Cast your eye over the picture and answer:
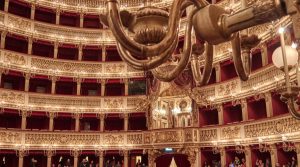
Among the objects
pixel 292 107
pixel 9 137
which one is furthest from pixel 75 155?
pixel 292 107

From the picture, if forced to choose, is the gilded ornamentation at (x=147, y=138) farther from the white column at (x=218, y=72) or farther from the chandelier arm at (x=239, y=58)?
the chandelier arm at (x=239, y=58)

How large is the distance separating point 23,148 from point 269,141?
47.8 ft

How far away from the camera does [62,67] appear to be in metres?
23.4

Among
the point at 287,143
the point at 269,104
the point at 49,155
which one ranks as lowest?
the point at 49,155

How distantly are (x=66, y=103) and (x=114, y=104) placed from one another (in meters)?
3.40

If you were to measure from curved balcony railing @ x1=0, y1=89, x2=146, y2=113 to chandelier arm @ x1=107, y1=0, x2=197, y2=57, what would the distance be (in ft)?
66.9

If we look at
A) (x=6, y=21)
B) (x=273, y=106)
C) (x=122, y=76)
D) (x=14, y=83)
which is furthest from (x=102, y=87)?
(x=273, y=106)

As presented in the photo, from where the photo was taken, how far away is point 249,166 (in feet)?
56.0

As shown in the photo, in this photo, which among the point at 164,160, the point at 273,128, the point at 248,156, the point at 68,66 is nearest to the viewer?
the point at 273,128

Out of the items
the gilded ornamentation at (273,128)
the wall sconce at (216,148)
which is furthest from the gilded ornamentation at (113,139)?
the gilded ornamentation at (273,128)

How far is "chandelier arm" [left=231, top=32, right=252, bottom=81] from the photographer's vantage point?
219 cm

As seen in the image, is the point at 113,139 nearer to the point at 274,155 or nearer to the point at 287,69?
the point at 274,155

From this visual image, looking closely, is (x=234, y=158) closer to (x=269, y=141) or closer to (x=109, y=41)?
(x=269, y=141)

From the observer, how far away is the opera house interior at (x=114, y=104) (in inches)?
660
